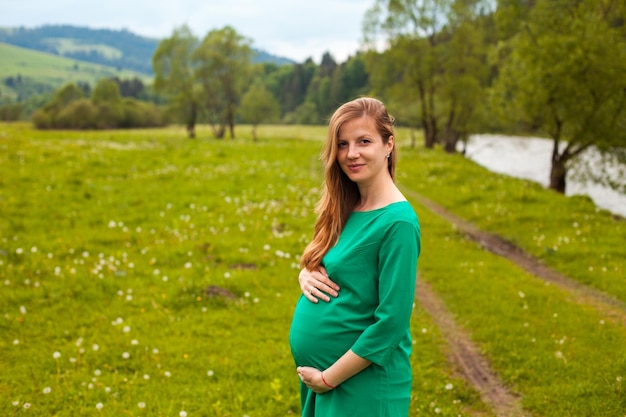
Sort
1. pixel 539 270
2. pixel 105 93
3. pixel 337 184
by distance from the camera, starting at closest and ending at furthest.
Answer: pixel 337 184
pixel 539 270
pixel 105 93

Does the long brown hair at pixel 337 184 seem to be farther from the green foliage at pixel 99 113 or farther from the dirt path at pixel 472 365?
the green foliage at pixel 99 113

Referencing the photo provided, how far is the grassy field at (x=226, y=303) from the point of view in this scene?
6625 mm

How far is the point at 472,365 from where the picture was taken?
7625 millimetres

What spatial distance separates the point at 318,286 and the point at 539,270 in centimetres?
986

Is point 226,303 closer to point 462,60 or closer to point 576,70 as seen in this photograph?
point 576,70

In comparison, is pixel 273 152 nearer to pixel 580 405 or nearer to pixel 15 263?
pixel 15 263

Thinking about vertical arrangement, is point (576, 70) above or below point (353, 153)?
above

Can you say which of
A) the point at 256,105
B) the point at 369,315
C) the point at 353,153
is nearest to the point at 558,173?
the point at 353,153

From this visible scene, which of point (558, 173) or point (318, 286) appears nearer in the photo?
point (318, 286)

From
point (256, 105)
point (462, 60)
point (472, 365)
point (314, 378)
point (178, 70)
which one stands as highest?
point (178, 70)

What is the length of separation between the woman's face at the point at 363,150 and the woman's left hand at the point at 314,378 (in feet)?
4.68

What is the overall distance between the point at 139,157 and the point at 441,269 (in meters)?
20.5

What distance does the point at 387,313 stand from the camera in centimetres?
315

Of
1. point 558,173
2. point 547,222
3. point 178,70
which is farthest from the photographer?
point 178,70
